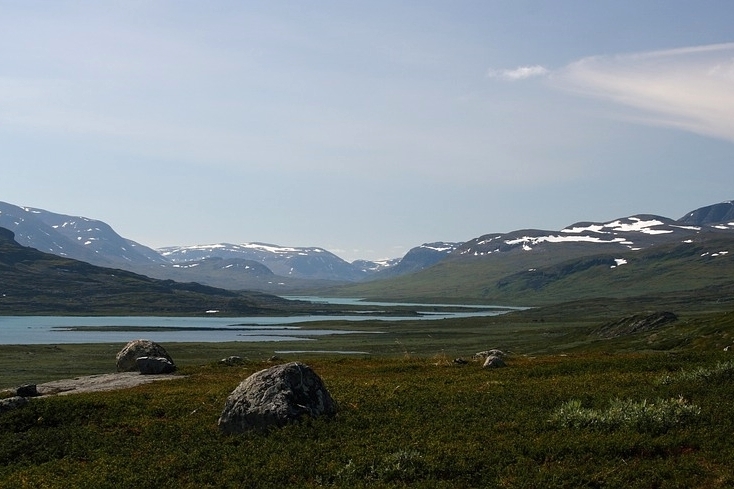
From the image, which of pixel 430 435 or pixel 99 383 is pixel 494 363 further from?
pixel 99 383

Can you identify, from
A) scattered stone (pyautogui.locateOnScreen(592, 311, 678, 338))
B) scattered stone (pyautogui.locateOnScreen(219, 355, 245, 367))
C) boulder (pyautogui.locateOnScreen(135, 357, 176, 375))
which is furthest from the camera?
scattered stone (pyautogui.locateOnScreen(592, 311, 678, 338))

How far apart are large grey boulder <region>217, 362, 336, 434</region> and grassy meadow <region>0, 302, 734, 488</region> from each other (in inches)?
24.1

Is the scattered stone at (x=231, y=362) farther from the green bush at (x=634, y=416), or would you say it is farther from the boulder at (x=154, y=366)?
the green bush at (x=634, y=416)

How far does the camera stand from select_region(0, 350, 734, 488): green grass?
1748 centimetres

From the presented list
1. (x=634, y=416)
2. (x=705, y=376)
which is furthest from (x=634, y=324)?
(x=634, y=416)

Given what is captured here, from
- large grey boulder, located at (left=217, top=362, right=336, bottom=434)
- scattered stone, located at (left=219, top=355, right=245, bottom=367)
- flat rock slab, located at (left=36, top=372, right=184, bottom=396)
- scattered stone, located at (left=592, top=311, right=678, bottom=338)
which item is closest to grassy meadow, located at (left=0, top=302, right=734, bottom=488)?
large grey boulder, located at (left=217, top=362, right=336, bottom=434)

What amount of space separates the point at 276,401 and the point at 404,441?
561 centimetres

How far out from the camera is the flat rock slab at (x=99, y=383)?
37.7m

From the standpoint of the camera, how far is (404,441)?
2075cm

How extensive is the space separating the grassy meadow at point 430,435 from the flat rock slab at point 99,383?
6.89 m

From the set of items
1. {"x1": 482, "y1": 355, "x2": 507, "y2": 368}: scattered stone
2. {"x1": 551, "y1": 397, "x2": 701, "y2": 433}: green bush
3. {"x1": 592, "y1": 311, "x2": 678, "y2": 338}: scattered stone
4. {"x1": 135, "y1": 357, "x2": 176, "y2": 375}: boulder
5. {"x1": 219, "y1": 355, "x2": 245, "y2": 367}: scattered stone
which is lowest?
{"x1": 592, "y1": 311, "x2": 678, "y2": 338}: scattered stone

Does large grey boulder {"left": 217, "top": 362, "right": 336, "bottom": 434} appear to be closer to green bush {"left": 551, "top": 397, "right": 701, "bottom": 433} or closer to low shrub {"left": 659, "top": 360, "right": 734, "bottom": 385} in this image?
green bush {"left": 551, "top": 397, "right": 701, "bottom": 433}

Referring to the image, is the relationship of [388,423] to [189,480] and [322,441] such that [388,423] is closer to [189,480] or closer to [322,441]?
[322,441]

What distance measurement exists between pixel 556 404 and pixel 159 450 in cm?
1513
